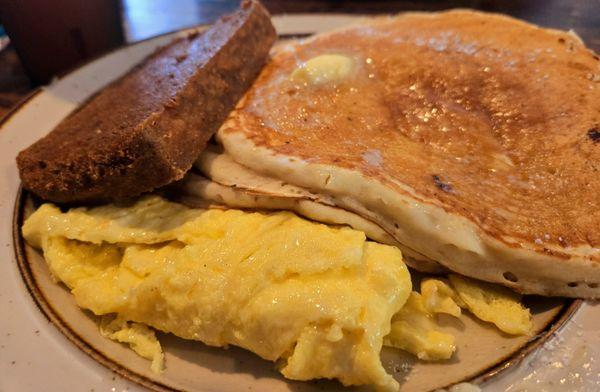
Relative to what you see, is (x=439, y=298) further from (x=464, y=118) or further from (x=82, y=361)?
(x=82, y=361)

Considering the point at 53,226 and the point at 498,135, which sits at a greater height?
the point at 498,135

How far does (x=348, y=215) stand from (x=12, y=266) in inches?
53.4

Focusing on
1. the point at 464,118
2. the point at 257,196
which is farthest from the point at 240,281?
the point at 464,118

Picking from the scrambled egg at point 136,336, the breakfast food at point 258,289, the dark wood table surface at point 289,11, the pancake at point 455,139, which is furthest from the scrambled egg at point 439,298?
the dark wood table surface at point 289,11

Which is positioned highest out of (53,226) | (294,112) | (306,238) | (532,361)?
(294,112)

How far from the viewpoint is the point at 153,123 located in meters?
1.86

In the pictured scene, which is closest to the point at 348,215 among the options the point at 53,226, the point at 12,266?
the point at 53,226

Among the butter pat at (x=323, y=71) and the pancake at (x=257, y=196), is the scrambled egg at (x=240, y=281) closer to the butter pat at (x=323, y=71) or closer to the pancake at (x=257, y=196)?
the pancake at (x=257, y=196)

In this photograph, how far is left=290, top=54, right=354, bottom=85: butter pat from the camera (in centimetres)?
231

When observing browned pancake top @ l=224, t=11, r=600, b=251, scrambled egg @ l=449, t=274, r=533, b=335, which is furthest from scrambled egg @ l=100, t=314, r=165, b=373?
scrambled egg @ l=449, t=274, r=533, b=335

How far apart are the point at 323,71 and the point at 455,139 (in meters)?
0.69

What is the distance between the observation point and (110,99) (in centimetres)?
249

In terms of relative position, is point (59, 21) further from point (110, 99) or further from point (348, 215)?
point (348, 215)

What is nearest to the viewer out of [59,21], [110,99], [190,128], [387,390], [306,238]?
[387,390]
